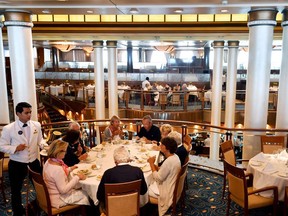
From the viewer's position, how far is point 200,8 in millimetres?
5621

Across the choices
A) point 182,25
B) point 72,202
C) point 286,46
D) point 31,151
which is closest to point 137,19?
point 182,25

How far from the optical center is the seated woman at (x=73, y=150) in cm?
410

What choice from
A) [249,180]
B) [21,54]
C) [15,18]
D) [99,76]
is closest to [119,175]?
[249,180]

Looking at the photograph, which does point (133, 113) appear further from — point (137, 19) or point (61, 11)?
point (61, 11)

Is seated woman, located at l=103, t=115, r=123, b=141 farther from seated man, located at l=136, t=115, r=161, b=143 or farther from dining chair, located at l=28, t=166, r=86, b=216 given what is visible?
dining chair, located at l=28, t=166, r=86, b=216

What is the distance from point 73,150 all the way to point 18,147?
799mm

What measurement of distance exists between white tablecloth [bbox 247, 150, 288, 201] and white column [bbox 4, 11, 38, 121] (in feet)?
13.5

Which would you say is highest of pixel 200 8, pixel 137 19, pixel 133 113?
pixel 137 19

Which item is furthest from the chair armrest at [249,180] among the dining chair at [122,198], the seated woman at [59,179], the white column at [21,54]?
the white column at [21,54]

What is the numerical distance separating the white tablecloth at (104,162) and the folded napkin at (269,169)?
1553 mm

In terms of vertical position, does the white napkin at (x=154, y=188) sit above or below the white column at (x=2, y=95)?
below

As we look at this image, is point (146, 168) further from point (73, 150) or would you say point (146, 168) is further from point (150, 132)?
point (150, 132)

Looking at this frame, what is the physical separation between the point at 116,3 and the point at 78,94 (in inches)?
438

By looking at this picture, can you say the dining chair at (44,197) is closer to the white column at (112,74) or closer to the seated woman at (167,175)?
the seated woman at (167,175)
